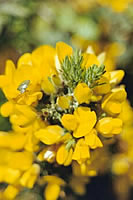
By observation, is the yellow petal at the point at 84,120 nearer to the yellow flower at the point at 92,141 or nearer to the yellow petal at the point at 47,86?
the yellow flower at the point at 92,141

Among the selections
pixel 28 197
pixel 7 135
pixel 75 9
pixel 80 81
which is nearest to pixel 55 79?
pixel 80 81

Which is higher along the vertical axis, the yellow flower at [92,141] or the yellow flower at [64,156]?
the yellow flower at [92,141]

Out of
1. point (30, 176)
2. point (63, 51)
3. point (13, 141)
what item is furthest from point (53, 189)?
point (63, 51)

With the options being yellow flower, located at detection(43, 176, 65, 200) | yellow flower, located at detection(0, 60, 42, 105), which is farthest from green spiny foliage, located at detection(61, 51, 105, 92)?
yellow flower, located at detection(43, 176, 65, 200)

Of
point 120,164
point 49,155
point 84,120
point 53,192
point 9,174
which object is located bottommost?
point 120,164

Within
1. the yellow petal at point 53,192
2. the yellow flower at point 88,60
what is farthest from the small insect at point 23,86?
the yellow petal at point 53,192

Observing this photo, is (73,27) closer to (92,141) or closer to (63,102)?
(63,102)

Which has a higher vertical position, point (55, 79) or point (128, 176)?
point (55, 79)

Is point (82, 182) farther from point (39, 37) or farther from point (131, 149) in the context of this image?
point (39, 37)
